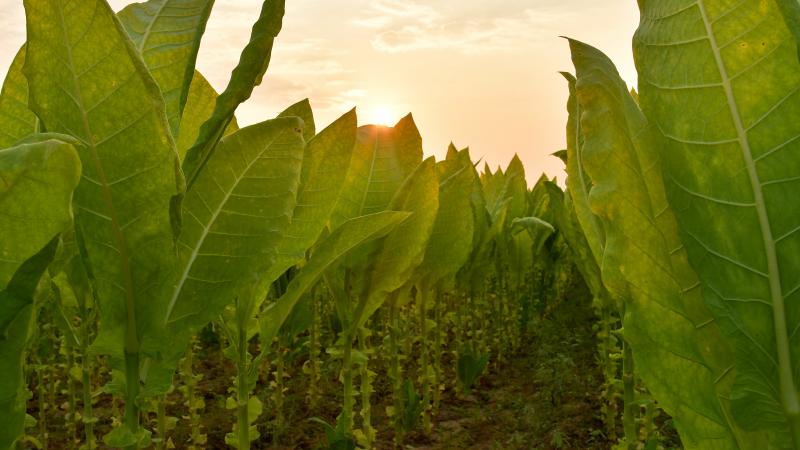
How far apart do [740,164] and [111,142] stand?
3.30 feet

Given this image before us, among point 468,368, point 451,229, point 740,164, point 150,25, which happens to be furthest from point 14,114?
point 468,368

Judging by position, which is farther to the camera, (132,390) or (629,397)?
(629,397)

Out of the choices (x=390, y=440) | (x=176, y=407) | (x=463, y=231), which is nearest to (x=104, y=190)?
(x=463, y=231)

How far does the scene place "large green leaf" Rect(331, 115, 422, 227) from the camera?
2742 millimetres

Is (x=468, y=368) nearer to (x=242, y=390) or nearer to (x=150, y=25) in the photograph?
(x=242, y=390)

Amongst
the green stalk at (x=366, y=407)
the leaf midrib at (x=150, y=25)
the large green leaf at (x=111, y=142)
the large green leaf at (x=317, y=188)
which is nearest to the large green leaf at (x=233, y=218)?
the large green leaf at (x=111, y=142)

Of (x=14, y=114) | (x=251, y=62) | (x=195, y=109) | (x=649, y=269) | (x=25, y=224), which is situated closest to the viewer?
(x=25, y=224)

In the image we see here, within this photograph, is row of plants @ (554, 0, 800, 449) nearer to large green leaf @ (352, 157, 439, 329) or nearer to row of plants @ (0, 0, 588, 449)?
row of plants @ (0, 0, 588, 449)

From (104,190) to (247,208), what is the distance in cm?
36

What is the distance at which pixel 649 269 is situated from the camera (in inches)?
47.1

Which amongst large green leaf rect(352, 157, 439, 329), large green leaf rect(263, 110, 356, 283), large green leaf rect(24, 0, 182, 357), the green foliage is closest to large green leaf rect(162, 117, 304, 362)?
large green leaf rect(24, 0, 182, 357)

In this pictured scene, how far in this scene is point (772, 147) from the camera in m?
1.08

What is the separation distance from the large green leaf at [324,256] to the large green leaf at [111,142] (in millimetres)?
574

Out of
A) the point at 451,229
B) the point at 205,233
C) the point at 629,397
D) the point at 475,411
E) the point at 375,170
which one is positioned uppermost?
the point at 375,170
